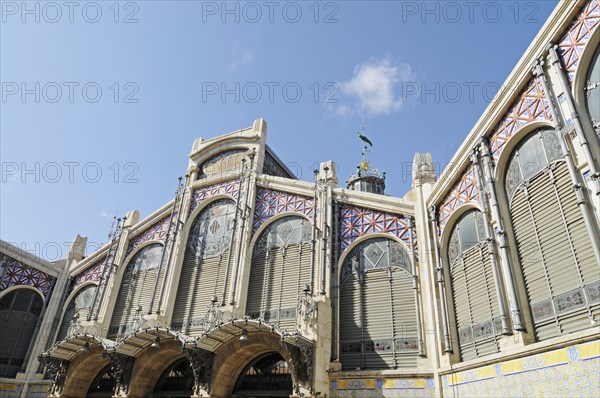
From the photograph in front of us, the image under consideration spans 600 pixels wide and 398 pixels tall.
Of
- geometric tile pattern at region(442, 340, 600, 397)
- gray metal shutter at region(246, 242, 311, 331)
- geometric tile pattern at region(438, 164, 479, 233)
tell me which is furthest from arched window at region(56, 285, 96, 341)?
geometric tile pattern at region(442, 340, 600, 397)

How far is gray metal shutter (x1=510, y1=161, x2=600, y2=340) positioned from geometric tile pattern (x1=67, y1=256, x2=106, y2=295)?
21410mm

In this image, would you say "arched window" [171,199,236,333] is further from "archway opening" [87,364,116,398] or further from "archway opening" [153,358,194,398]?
"archway opening" [87,364,116,398]

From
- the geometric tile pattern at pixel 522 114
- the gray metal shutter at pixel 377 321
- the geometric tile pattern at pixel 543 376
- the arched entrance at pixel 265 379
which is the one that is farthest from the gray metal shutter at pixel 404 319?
the geometric tile pattern at pixel 522 114

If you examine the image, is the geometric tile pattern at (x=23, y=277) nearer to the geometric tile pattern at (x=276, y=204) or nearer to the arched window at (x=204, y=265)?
the arched window at (x=204, y=265)

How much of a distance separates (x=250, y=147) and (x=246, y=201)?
11.8ft

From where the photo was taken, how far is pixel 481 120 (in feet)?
47.2

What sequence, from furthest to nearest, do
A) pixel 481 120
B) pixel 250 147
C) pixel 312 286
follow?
pixel 250 147 < pixel 312 286 < pixel 481 120

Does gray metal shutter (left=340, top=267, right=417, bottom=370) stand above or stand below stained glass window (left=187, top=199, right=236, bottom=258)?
below

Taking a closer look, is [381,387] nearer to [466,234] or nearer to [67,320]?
[466,234]

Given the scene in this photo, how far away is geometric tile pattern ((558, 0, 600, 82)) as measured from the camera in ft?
36.3

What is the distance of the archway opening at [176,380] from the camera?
19109 millimetres

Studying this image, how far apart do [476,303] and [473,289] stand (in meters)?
0.47

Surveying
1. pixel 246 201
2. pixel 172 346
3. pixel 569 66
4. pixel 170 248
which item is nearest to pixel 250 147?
pixel 246 201

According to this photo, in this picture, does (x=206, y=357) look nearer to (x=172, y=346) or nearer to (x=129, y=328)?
(x=172, y=346)
